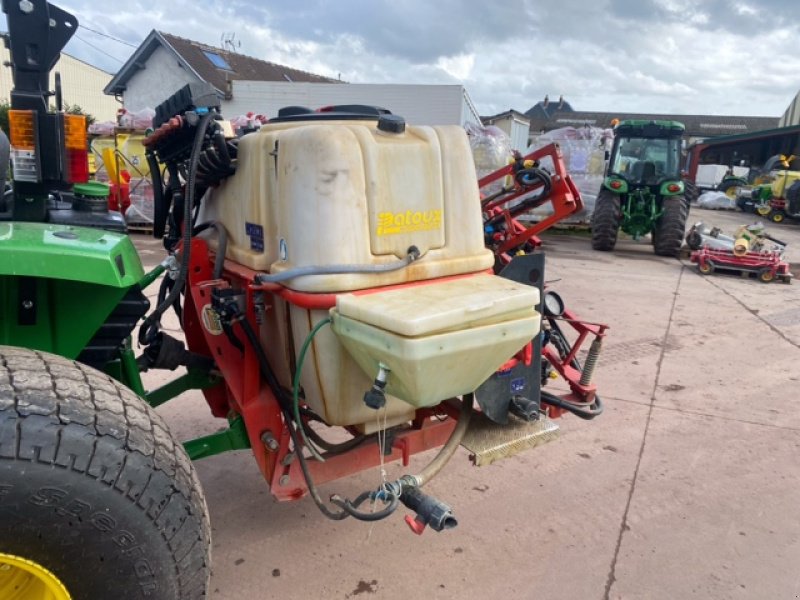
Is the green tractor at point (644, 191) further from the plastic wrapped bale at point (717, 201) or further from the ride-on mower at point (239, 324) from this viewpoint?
the plastic wrapped bale at point (717, 201)

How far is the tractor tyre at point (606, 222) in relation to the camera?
11.9m

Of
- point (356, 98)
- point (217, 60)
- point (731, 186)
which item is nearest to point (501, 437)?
point (356, 98)

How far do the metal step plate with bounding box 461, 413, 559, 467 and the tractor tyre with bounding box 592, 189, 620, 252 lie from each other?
10061 mm

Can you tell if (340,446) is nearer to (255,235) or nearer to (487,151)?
(255,235)

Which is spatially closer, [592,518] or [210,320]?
[210,320]

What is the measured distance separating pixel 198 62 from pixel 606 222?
1733 cm

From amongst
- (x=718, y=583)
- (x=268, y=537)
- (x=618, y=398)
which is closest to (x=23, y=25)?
(x=268, y=537)

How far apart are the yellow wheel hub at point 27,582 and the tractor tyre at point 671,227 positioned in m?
11.6

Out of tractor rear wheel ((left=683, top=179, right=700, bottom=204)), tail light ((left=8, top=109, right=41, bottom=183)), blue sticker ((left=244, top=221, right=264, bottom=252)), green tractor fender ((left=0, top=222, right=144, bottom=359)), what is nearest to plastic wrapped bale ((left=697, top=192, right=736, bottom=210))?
tractor rear wheel ((left=683, top=179, right=700, bottom=204))

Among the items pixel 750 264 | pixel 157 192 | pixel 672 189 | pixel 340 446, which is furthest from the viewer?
pixel 672 189

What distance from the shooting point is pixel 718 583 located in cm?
258

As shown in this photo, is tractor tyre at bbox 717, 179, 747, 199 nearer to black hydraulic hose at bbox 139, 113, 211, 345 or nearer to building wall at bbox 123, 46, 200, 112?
building wall at bbox 123, 46, 200, 112

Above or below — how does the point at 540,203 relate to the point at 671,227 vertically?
above

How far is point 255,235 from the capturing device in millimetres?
2242
